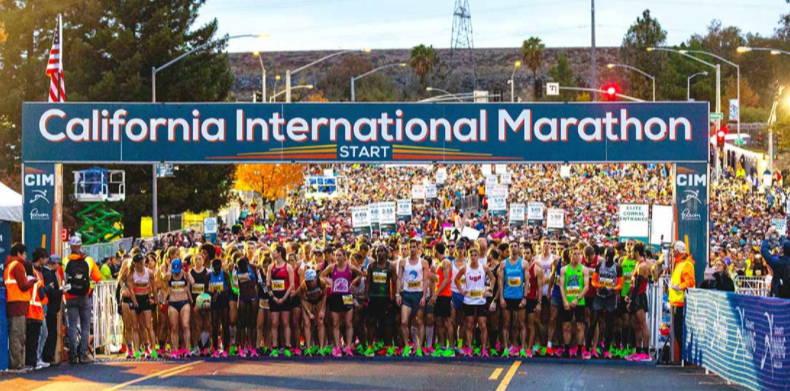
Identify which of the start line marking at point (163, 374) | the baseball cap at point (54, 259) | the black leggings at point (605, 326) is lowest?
the start line marking at point (163, 374)

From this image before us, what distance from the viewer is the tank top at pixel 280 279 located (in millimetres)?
16766

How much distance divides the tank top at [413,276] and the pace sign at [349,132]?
6.26ft

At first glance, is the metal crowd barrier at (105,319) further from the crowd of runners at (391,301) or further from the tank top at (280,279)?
the tank top at (280,279)

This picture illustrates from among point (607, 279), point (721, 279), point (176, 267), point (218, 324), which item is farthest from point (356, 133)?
point (721, 279)

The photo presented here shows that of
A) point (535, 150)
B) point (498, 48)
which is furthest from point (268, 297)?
point (498, 48)

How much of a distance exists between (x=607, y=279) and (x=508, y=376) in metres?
2.74

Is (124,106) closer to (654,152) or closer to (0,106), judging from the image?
(654,152)

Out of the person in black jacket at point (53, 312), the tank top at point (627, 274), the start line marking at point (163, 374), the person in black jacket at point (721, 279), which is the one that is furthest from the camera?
the tank top at point (627, 274)

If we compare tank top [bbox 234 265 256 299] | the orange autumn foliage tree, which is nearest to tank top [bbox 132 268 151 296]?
tank top [bbox 234 265 256 299]

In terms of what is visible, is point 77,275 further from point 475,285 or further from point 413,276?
point 475,285

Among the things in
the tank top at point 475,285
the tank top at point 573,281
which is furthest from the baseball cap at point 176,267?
the tank top at point 573,281

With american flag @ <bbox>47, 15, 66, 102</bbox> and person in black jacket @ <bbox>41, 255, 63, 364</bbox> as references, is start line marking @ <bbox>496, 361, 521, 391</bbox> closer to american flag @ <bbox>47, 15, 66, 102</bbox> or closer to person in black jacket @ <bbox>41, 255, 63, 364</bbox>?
person in black jacket @ <bbox>41, 255, 63, 364</bbox>

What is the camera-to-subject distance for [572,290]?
53.7 feet

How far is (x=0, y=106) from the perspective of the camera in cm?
4988
